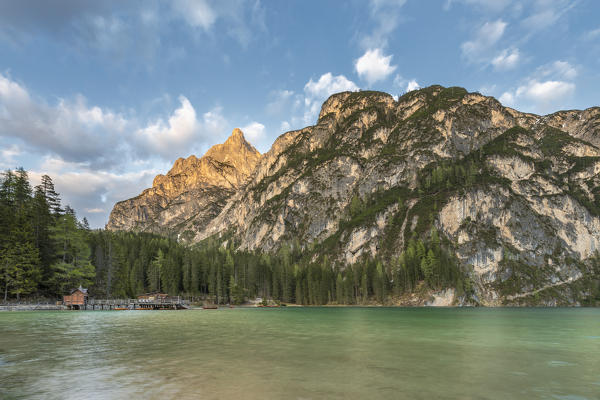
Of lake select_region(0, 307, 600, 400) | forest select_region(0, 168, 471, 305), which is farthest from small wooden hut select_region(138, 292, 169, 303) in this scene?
lake select_region(0, 307, 600, 400)

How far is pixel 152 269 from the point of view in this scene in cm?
14288

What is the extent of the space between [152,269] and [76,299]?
49.4 m

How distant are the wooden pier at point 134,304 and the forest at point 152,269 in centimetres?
731

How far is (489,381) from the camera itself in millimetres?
15883

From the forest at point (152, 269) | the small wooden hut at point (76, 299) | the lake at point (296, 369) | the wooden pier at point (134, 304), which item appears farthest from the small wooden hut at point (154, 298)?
the lake at point (296, 369)

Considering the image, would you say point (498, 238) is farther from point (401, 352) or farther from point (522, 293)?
point (401, 352)

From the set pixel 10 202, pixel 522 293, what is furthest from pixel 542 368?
pixel 522 293

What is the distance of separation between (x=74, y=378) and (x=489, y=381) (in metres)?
19.8

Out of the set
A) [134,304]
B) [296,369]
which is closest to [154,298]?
[134,304]

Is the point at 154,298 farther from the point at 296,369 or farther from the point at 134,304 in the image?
the point at 296,369

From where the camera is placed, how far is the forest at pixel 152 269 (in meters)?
Answer: 88.4

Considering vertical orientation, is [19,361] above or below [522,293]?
above

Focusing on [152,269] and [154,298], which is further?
[152,269]

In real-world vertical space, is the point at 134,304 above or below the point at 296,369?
below
